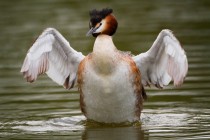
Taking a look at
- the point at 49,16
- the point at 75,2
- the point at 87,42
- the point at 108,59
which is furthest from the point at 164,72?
the point at 75,2

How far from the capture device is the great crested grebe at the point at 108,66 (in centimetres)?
1339

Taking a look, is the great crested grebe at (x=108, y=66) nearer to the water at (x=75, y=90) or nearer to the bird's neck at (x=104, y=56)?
the bird's neck at (x=104, y=56)

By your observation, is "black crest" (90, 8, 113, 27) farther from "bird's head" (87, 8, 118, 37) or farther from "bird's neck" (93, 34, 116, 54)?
"bird's neck" (93, 34, 116, 54)

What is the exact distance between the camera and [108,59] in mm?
13328

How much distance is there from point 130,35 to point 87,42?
5.01 feet

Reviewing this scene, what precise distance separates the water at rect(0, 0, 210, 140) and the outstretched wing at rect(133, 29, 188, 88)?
0.61 m

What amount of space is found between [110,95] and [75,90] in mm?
3820

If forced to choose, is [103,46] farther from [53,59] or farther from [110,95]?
[53,59]

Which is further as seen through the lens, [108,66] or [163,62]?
[163,62]

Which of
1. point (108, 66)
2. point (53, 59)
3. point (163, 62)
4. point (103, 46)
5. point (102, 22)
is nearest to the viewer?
point (108, 66)

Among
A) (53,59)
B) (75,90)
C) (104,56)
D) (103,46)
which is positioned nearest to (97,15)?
(103,46)

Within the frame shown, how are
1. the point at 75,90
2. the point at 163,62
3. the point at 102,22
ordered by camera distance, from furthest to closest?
the point at 75,90
the point at 163,62
the point at 102,22

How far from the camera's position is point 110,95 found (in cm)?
1345

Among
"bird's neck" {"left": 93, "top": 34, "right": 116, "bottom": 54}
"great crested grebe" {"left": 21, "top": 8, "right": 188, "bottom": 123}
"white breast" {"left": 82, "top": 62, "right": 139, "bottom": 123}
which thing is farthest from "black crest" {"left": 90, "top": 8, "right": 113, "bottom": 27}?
"white breast" {"left": 82, "top": 62, "right": 139, "bottom": 123}
